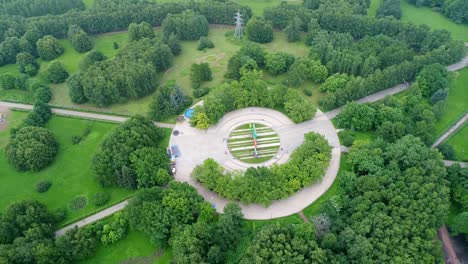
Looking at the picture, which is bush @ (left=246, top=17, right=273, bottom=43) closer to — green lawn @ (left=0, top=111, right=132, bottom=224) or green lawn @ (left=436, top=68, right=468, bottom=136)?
green lawn @ (left=0, top=111, right=132, bottom=224)

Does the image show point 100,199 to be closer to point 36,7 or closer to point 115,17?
point 115,17

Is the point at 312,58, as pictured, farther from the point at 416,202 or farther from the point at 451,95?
the point at 416,202

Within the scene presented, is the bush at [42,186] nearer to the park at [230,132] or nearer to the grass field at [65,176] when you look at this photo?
the park at [230,132]

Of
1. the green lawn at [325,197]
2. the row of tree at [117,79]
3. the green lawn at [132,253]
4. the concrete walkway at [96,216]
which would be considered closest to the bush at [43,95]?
the row of tree at [117,79]

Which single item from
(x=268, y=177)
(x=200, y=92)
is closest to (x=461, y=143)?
(x=268, y=177)

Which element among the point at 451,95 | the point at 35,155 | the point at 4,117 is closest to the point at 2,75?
the point at 4,117
